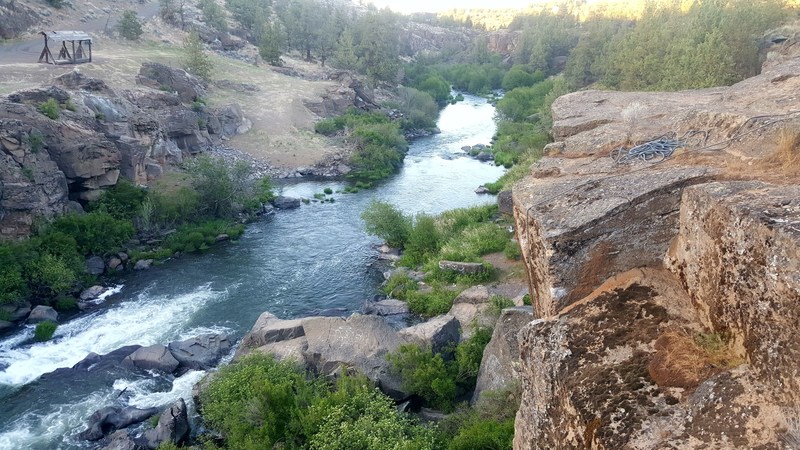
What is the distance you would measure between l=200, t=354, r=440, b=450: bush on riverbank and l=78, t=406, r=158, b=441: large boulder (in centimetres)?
235

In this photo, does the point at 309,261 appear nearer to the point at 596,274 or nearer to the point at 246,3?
the point at 596,274

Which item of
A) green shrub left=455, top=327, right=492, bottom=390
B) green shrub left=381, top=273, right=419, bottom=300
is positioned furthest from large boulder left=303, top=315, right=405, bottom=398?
green shrub left=381, top=273, right=419, bottom=300

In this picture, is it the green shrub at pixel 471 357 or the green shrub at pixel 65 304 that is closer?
the green shrub at pixel 471 357

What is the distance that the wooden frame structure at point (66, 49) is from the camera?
35.4 metres

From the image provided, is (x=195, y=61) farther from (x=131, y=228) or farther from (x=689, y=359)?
(x=689, y=359)

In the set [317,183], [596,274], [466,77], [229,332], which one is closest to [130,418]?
[229,332]

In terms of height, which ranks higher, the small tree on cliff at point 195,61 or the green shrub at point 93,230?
the small tree on cliff at point 195,61

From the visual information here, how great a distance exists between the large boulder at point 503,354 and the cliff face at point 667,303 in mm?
5661

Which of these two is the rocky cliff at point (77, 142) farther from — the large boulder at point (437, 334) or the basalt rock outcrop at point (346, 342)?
the large boulder at point (437, 334)

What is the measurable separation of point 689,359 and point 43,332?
22472 mm

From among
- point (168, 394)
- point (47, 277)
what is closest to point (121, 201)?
point (47, 277)

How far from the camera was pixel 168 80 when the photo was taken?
143 feet

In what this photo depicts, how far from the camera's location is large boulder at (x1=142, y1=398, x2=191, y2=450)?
15660mm

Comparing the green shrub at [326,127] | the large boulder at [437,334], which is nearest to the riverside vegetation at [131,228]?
the green shrub at [326,127]
